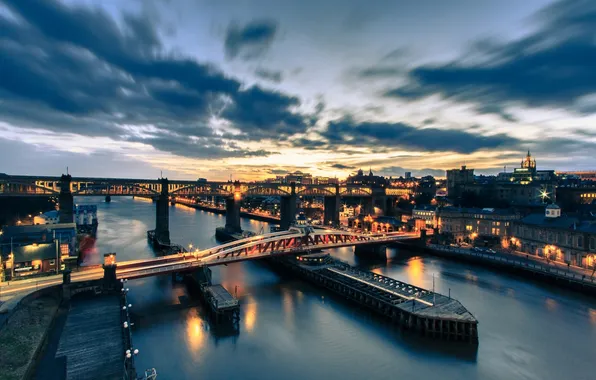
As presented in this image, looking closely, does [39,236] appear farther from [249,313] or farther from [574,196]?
[574,196]

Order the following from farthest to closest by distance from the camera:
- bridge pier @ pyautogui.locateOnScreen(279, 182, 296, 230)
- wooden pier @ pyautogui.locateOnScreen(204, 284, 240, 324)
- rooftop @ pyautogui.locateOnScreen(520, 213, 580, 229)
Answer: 1. bridge pier @ pyautogui.locateOnScreen(279, 182, 296, 230)
2. rooftop @ pyautogui.locateOnScreen(520, 213, 580, 229)
3. wooden pier @ pyautogui.locateOnScreen(204, 284, 240, 324)

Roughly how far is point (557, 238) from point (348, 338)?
2522 cm

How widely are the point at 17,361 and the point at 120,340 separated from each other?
3.51 m

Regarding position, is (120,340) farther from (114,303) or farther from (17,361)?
(114,303)

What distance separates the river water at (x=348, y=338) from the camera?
15.4 meters

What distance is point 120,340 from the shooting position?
14539 mm

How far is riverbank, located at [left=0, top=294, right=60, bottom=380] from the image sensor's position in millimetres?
12281

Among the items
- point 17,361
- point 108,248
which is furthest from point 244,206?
point 17,361

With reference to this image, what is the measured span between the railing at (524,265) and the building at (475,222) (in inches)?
200

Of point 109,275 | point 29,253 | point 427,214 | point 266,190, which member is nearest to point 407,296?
point 109,275

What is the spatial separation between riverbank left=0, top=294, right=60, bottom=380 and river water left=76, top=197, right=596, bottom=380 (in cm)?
428

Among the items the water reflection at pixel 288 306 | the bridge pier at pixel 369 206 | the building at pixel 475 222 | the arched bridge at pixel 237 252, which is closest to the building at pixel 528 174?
the bridge pier at pixel 369 206

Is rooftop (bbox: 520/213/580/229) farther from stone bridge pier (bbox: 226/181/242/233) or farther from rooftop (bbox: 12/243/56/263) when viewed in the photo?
rooftop (bbox: 12/243/56/263)

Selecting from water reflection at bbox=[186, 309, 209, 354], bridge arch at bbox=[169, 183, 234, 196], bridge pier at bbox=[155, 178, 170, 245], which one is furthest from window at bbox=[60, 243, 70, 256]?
bridge arch at bbox=[169, 183, 234, 196]
